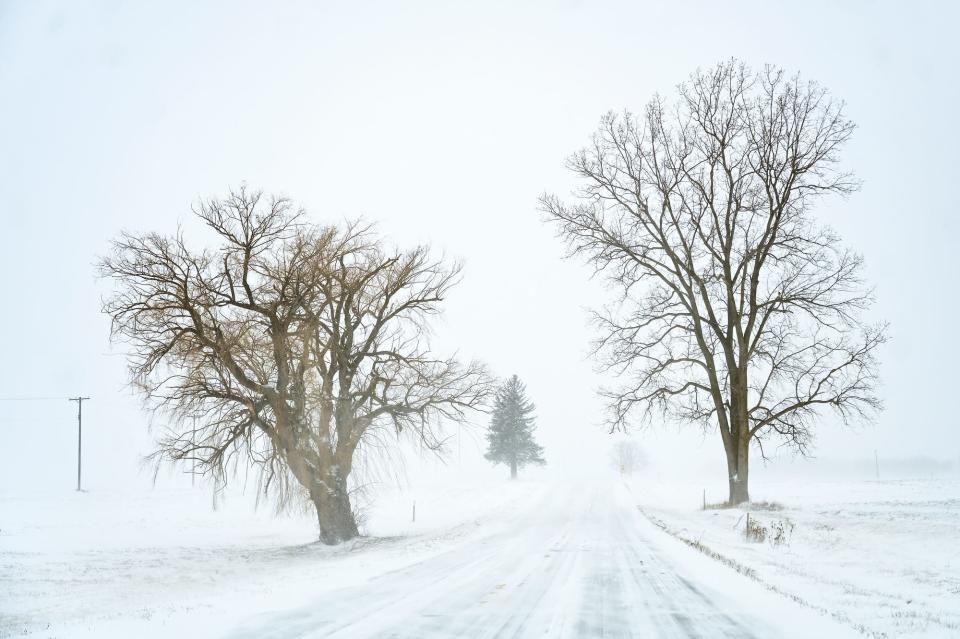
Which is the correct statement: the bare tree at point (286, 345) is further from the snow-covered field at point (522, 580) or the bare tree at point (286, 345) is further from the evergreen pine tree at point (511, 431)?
the evergreen pine tree at point (511, 431)

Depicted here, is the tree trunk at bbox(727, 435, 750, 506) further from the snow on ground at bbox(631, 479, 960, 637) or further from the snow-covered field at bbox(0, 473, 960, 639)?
the snow-covered field at bbox(0, 473, 960, 639)

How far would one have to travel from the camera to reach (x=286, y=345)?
18141mm

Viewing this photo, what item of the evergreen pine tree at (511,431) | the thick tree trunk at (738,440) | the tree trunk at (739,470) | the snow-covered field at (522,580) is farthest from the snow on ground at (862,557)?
the evergreen pine tree at (511,431)

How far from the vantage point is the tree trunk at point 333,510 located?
18938mm

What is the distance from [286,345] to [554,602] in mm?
12452

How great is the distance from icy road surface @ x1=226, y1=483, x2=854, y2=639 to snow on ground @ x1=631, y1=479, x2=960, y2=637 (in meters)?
0.89

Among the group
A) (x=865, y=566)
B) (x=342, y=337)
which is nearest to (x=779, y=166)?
(x=865, y=566)

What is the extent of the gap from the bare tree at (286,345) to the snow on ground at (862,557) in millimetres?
8880

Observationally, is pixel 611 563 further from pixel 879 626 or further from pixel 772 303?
pixel 772 303

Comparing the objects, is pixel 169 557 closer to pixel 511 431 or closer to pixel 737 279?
pixel 737 279

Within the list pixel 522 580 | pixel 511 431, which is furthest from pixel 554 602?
pixel 511 431

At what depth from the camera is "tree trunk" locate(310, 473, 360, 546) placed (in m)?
18.9

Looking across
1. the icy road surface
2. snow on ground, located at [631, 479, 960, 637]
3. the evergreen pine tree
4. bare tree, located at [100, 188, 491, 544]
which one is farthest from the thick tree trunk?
the evergreen pine tree

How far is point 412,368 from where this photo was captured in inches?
772
